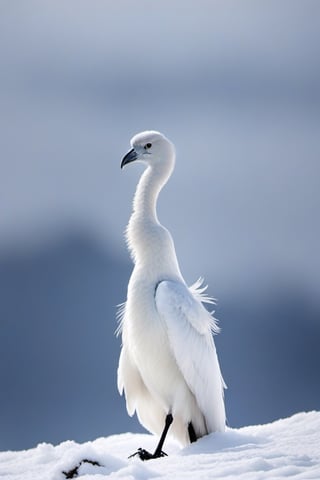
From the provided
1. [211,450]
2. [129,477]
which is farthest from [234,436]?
[129,477]

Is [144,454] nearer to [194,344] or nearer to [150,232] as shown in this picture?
[194,344]

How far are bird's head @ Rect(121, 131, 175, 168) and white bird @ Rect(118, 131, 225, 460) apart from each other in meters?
0.20

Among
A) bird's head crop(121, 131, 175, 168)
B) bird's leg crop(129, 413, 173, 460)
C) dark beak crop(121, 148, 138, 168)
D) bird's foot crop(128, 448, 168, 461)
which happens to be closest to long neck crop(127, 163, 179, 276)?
bird's head crop(121, 131, 175, 168)

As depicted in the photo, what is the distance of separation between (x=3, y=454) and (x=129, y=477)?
2862 mm

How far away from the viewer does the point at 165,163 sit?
33.4 ft

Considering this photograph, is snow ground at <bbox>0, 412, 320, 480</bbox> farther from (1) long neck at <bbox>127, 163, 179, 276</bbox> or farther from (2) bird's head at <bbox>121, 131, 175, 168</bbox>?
(2) bird's head at <bbox>121, 131, 175, 168</bbox>

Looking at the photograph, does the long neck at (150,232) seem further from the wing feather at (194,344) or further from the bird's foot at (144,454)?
the bird's foot at (144,454)

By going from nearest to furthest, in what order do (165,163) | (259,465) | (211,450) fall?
(259,465), (211,450), (165,163)

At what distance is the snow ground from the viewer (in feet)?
19.7

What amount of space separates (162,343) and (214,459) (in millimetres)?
2388

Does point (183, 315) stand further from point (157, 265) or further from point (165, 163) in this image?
point (165, 163)

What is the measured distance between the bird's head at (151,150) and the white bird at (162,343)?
201 mm

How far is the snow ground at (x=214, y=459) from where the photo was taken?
5.99 metres

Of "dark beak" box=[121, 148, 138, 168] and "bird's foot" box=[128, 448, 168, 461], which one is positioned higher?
"dark beak" box=[121, 148, 138, 168]
